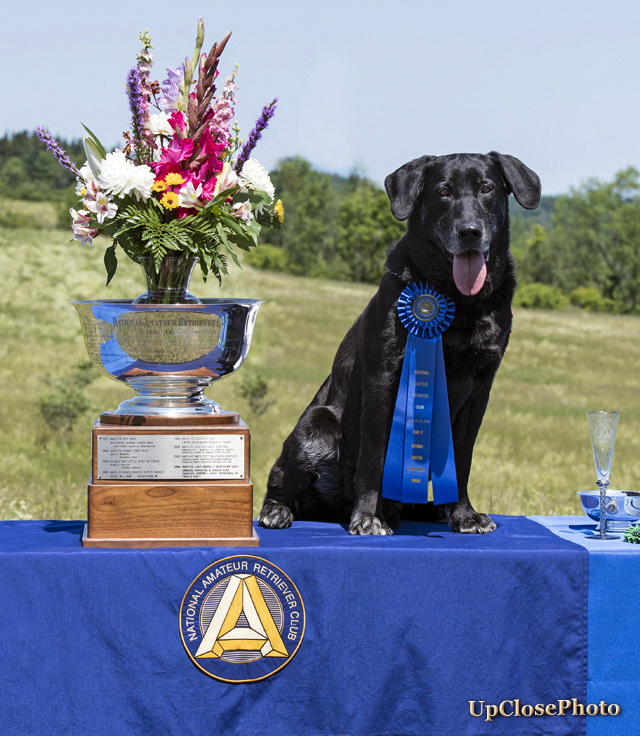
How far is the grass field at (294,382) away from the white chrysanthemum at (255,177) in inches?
118

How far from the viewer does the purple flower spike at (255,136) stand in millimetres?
2744

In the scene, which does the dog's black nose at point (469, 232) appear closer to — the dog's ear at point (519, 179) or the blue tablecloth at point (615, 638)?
the dog's ear at point (519, 179)

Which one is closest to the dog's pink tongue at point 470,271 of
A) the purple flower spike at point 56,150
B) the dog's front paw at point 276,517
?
the dog's front paw at point 276,517

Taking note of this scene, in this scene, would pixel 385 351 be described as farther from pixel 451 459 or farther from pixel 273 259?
pixel 273 259

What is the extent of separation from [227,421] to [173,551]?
0.47 meters

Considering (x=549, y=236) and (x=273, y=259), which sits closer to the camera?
(x=273, y=259)

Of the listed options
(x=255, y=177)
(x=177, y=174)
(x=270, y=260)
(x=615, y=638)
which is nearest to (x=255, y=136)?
(x=255, y=177)

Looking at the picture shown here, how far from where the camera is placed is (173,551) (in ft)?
8.24

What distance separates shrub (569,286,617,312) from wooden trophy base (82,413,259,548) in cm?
5001

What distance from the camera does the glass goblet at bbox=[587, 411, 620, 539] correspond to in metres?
2.91

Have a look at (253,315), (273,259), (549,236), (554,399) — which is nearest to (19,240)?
(273,259)

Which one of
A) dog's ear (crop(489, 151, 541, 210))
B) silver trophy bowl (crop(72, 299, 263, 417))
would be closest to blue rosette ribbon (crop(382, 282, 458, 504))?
dog's ear (crop(489, 151, 541, 210))

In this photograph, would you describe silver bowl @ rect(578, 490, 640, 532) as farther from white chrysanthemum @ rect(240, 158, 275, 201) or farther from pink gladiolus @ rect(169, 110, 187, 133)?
pink gladiolus @ rect(169, 110, 187, 133)

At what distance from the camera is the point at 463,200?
114 inches
